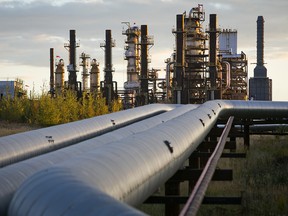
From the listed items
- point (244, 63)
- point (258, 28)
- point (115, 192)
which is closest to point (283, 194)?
point (115, 192)

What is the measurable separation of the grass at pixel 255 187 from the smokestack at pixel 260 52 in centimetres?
5297

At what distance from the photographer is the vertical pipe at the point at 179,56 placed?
5641 centimetres

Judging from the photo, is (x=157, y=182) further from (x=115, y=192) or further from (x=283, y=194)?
(x=283, y=194)

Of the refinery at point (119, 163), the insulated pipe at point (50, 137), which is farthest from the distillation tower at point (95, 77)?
the insulated pipe at point (50, 137)

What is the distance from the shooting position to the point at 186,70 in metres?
61.0

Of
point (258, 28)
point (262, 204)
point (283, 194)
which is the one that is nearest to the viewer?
point (262, 204)

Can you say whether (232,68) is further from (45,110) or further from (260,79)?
(45,110)

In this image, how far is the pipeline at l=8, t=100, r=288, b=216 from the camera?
4094 mm

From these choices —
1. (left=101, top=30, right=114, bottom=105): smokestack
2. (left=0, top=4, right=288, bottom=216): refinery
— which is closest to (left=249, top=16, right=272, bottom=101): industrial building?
(left=101, top=30, right=114, bottom=105): smokestack

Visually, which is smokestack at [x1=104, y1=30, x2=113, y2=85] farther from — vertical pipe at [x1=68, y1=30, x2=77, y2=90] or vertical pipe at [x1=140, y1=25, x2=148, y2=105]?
vertical pipe at [x1=140, y1=25, x2=148, y2=105]

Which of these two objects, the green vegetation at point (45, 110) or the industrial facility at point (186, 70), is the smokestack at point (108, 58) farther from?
the green vegetation at point (45, 110)

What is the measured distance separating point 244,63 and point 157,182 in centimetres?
6486

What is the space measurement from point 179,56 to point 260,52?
23878 millimetres

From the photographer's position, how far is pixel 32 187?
4.62 metres
